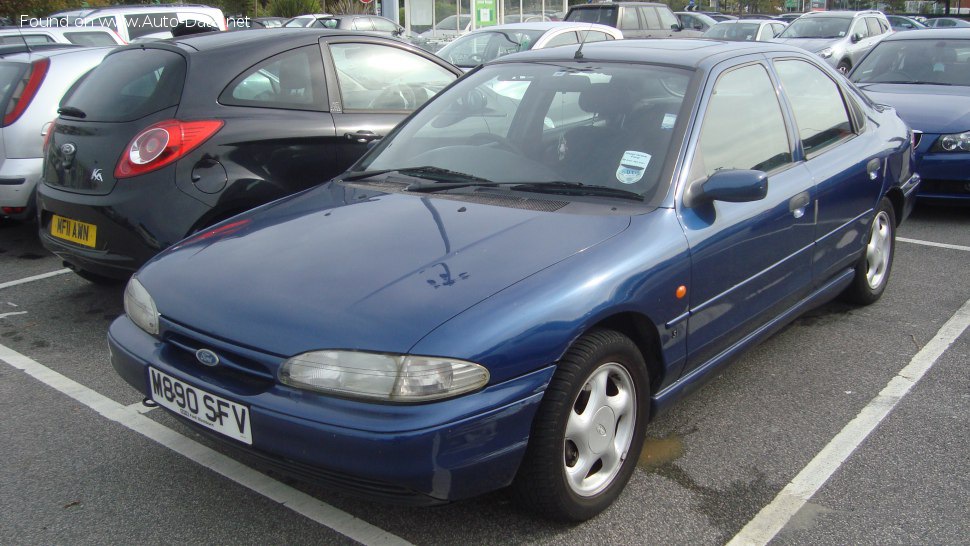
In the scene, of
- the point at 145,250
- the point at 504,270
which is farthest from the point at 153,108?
the point at 504,270

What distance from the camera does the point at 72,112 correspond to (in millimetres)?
5027

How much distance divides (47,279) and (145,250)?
178cm

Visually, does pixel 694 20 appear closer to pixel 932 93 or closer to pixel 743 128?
pixel 932 93

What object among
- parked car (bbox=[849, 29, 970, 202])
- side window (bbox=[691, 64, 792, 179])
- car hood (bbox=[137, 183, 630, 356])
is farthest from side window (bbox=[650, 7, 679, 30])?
car hood (bbox=[137, 183, 630, 356])

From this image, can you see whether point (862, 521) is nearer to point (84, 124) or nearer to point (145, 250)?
point (145, 250)

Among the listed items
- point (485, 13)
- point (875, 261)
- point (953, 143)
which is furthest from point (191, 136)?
point (485, 13)

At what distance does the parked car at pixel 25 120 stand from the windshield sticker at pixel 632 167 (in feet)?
14.8

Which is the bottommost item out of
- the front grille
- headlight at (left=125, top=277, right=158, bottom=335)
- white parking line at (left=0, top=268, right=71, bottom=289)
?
white parking line at (left=0, top=268, right=71, bottom=289)

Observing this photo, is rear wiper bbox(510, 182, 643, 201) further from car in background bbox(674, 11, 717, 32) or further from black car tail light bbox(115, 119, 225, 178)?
car in background bbox(674, 11, 717, 32)

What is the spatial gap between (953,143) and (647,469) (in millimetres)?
5058

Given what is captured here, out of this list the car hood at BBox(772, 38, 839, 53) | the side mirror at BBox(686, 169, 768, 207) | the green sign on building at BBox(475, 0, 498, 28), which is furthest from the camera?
the green sign on building at BBox(475, 0, 498, 28)

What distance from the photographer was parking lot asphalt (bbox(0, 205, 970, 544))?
2.84 meters

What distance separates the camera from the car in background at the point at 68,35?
1120cm

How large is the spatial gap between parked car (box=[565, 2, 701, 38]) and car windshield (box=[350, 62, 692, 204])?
13300 millimetres
